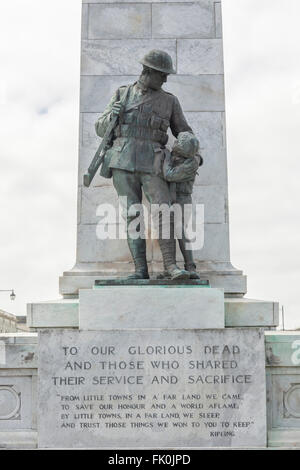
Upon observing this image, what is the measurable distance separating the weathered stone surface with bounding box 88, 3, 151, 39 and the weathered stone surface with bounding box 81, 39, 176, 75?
0.38 feet

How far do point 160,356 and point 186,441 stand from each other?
3.50 feet

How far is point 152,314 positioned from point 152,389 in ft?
3.02

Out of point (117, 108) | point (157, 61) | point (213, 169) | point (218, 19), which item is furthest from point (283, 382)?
point (218, 19)

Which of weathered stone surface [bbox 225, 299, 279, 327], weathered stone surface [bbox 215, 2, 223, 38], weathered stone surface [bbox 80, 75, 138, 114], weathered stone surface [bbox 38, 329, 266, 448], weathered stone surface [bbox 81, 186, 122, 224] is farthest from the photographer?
weathered stone surface [bbox 215, 2, 223, 38]

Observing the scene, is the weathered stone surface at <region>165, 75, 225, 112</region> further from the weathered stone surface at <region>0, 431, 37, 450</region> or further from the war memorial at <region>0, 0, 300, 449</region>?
the weathered stone surface at <region>0, 431, 37, 450</region>

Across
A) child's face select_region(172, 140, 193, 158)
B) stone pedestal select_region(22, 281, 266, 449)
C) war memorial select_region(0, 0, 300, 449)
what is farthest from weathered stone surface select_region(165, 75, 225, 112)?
stone pedestal select_region(22, 281, 266, 449)

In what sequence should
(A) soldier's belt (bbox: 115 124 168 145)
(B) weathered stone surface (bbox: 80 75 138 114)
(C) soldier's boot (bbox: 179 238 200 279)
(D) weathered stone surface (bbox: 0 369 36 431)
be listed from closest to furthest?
1. (D) weathered stone surface (bbox: 0 369 36 431)
2. (C) soldier's boot (bbox: 179 238 200 279)
3. (A) soldier's belt (bbox: 115 124 168 145)
4. (B) weathered stone surface (bbox: 80 75 138 114)

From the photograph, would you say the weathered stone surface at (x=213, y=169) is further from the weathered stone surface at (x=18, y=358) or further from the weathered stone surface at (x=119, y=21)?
the weathered stone surface at (x=18, y=358)

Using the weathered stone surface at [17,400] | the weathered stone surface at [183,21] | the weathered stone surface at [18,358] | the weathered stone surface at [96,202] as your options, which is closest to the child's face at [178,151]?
the weathered stone surface at [96,202]

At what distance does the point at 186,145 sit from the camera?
33.0 ft

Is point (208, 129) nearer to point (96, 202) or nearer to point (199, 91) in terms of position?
point (199, 91)

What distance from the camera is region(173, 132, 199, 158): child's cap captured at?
10.1m

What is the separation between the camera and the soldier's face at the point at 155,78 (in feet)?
33.8

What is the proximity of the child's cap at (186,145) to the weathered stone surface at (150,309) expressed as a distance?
1843 millimetres
